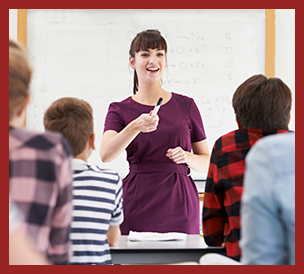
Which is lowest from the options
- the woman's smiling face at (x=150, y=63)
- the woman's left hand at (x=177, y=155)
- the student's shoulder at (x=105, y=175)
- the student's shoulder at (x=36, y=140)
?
the student's shoulder at (x=105, y=175)

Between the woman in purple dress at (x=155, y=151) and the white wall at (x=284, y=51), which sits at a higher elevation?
the white wall at (x=284, y=51)

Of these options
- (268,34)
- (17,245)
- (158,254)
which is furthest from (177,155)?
(268,34)

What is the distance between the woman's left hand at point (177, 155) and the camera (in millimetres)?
1683

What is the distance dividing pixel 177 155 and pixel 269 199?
3.39 feet

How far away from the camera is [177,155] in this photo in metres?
1.68

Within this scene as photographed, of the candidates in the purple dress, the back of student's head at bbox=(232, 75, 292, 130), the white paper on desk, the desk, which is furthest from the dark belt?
the back of student's head at bbox=(232, 75, 292, 130)

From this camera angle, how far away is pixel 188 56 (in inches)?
115

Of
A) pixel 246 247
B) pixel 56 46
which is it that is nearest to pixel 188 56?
pixel 56 46

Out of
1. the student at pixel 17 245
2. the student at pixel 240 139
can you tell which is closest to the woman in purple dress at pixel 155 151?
the student at pixel 240 139

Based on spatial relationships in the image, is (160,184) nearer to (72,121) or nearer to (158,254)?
(158,254)

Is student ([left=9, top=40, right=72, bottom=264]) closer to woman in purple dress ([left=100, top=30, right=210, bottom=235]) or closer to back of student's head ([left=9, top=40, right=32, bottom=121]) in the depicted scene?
back of student's head ([left=9, top=40, right=32, bottom=121])

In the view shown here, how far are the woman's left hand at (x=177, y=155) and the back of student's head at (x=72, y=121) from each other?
1.73 ft

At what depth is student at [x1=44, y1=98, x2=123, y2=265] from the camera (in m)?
1.13

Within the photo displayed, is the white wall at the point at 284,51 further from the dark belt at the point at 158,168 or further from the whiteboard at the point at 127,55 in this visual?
the dark belt at the point at 158,168
